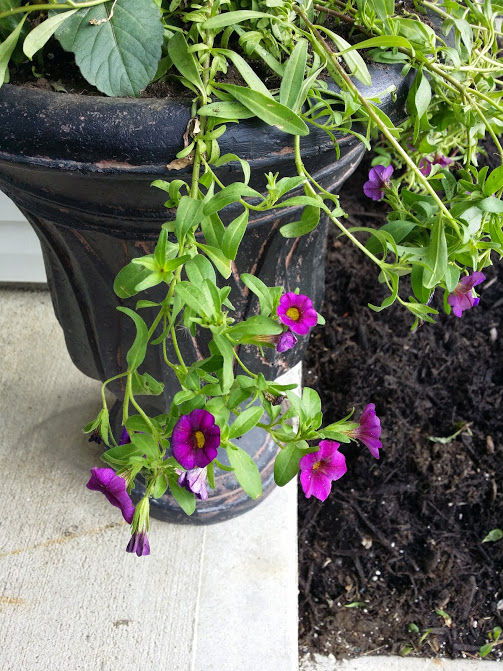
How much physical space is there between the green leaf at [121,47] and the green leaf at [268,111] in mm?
107

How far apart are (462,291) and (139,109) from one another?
48cm

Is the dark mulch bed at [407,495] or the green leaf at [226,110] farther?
the dark mulch bed at [407,495]

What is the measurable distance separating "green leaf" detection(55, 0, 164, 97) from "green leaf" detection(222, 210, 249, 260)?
0.20m

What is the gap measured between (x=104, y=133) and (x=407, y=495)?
1.09 m

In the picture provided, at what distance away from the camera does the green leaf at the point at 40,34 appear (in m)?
0.71

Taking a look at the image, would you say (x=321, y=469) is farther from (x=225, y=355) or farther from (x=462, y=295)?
(x=462, y=295)

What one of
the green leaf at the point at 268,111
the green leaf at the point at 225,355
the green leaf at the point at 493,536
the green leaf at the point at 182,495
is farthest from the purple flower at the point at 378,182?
the green leaf at the point at 493,536

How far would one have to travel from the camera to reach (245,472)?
79 cm

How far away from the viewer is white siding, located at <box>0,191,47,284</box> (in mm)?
1872

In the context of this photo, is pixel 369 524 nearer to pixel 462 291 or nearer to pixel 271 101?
pixel 462 291

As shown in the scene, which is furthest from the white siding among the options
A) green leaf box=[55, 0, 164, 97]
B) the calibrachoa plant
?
green leaf box=[55, 0, 164, 97]

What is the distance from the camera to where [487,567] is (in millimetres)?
1427

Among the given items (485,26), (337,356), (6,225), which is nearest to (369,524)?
(337,356)

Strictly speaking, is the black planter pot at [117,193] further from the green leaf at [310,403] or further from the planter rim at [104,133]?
the green leaf at [310,403]
